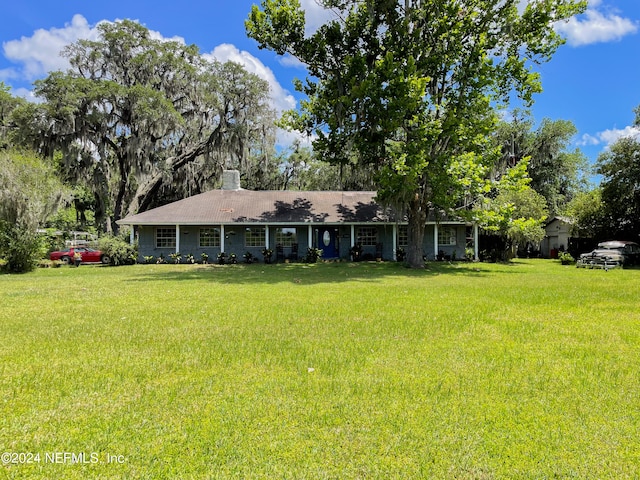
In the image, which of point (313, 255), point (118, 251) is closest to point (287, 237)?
point (313, 255)

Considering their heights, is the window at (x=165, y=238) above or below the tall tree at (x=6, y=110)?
below

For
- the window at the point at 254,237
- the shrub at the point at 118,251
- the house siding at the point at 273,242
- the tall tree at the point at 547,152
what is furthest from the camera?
the tall tree at the point at 547,152

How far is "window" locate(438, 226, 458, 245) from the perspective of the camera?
22.8m

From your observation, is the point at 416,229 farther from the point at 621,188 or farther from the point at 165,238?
the point at 165,238

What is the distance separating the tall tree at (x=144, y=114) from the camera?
22266 mm

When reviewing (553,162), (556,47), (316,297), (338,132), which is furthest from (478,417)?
(553,162)

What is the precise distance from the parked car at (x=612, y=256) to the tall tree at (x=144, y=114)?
65.2 feet

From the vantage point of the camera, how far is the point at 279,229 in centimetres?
2173

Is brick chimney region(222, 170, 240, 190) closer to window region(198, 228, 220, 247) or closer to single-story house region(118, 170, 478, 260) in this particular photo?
single-story house region(118, 170, 478, 260)

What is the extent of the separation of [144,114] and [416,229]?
17.1 m

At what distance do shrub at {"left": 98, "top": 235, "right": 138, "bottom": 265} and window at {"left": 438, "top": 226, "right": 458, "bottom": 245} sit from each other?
16.8 meters

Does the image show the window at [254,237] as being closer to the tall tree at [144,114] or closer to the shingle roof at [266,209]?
the shingle roof at [266,209]

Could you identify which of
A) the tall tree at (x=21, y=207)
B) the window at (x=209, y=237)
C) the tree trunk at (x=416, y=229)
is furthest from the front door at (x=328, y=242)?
the tall tree at (x=21, y=207)

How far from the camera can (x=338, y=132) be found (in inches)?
678
